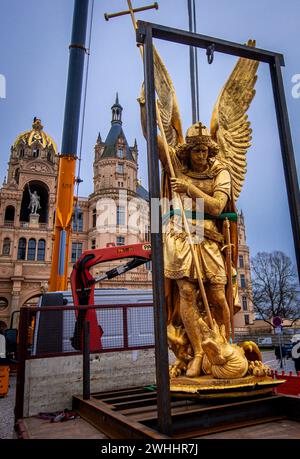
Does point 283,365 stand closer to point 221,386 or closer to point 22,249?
point 221,386

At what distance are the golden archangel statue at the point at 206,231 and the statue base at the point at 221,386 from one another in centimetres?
4

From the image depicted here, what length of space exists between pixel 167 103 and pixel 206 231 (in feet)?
5.70

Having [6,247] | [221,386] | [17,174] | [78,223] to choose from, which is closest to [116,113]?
[17,174]

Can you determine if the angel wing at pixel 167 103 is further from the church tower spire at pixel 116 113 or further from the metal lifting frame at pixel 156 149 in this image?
the church tower spire at pixel 116 113

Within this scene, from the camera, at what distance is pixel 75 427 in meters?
3.29

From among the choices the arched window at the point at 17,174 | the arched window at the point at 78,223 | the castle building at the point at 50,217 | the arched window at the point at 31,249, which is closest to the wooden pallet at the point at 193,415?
the castle building at the point at 50,217

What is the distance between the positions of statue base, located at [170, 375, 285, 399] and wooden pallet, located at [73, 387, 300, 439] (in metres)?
0.08

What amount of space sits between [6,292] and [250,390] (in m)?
36.3

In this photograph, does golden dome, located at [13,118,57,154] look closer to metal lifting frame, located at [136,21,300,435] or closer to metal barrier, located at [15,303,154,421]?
metal barrier, located at [15,303,154,421]

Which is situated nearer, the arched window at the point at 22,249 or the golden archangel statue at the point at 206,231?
the golden archangel statue at the point at 206,231

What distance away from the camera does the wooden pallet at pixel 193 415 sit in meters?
2.56

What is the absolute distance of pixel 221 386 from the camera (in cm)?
308

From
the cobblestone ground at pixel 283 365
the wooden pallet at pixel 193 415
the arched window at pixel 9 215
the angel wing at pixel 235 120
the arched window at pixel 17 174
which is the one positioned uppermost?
the arched window at pixel 17 174

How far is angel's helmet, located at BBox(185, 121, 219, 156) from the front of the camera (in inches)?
159
